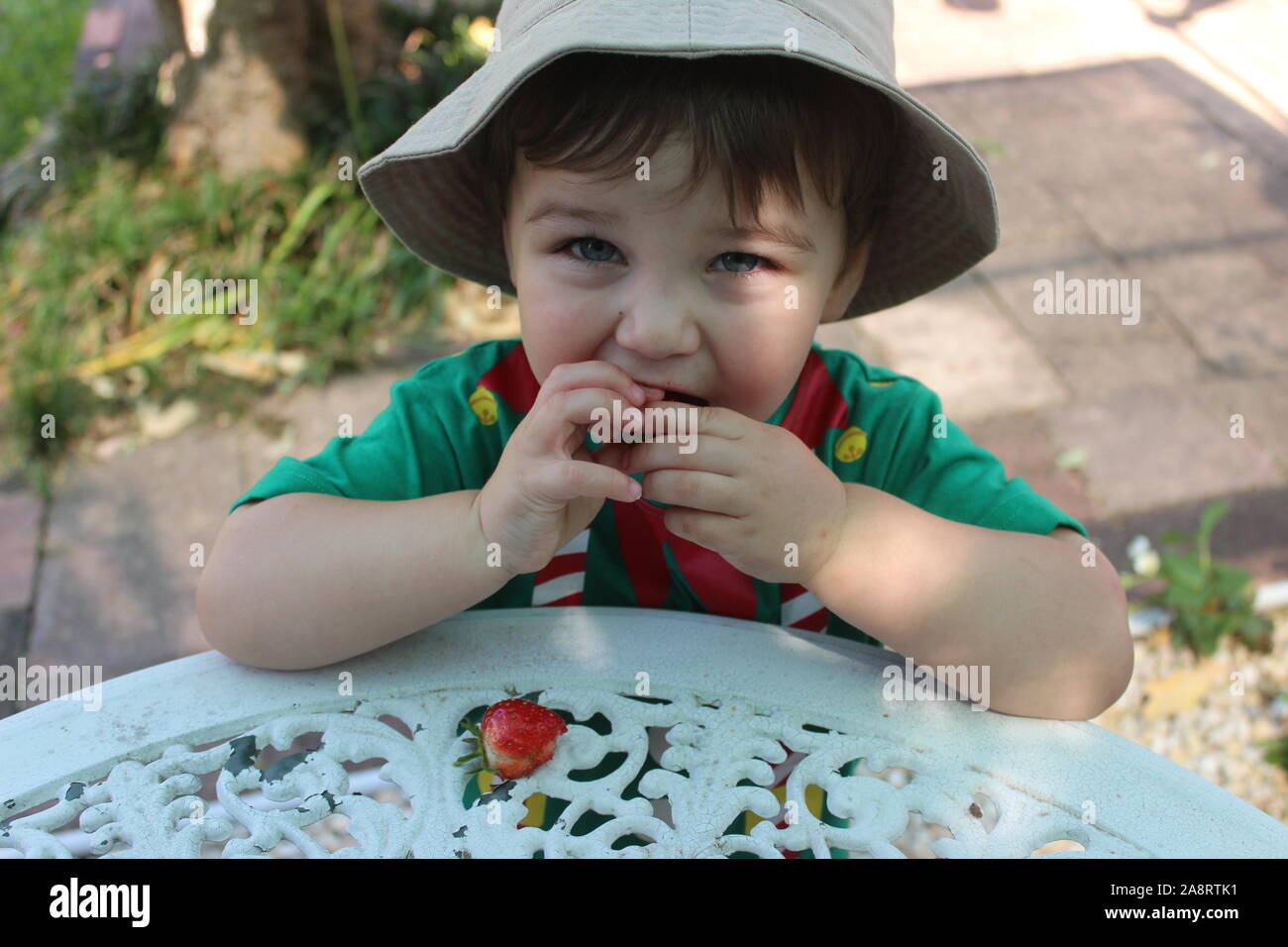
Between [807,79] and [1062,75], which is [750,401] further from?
[1062,75]

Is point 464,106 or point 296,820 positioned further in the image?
point 464,106

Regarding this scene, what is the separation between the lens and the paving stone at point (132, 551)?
2.79 m

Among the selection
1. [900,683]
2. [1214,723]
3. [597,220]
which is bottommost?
[1214,723]

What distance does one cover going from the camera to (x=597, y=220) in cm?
126

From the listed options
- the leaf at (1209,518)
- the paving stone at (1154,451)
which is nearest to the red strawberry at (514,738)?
the leaf at (1209,518)

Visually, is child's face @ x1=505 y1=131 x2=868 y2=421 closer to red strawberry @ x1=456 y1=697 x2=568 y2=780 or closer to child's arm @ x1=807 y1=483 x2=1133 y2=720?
child's arm @ x1=807 y1=483 x2=1133 y2=720

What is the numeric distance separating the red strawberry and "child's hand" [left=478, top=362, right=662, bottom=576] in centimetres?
16

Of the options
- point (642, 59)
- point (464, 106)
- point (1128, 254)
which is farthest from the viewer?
point (1128, 254)

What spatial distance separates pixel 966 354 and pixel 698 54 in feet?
8.28

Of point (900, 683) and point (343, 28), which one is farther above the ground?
point (343, 28)

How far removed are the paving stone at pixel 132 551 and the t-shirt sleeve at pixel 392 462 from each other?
148 cm

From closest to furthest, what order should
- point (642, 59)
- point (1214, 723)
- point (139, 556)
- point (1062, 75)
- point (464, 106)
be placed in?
point (642, 59), point (464, 106), point (1214, 723), point (139, 556), point (1062, 75)
